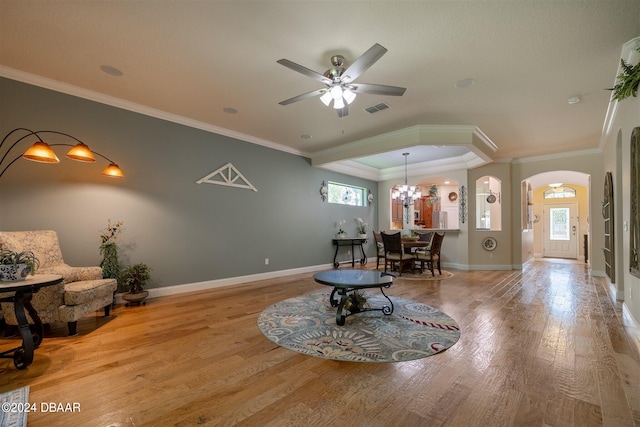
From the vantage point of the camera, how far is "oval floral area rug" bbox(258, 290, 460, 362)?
7.89ft

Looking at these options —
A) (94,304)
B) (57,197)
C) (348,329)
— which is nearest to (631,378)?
(348,329)

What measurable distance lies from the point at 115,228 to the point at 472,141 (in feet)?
20.0

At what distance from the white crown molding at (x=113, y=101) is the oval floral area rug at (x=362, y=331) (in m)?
3.47

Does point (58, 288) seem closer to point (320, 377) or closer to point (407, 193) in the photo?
point (320, 377)

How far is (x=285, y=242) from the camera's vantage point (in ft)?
20.4

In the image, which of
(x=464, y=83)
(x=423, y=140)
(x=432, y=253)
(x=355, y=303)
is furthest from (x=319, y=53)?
(x=432, y=253)

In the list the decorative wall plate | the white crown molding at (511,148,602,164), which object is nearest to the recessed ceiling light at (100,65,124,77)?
the decorative wall plate

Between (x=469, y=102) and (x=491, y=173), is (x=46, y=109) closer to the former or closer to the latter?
(x=469, y=102)

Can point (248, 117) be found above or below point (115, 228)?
above

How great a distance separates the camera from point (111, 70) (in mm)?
3283

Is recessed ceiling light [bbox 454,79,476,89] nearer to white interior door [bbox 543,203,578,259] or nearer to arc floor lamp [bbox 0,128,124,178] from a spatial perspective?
arc floor lamp [bbox 0,128,124,178]

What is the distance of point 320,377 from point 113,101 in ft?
15.3

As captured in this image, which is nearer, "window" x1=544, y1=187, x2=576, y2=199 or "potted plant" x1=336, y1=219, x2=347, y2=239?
"potted plant" x1=336, y1=219, x2=347, y2=239

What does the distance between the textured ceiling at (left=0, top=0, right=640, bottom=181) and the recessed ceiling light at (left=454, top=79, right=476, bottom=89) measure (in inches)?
2.5
